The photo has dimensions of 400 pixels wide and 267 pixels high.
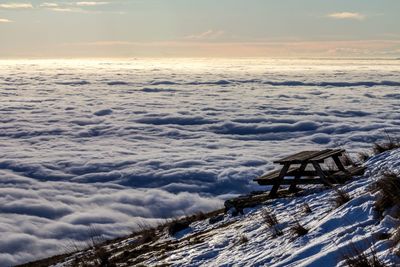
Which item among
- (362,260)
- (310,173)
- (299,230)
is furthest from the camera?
(310,173)

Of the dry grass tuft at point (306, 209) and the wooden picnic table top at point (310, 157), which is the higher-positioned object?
the wooden picnic table top at point (310, 157)

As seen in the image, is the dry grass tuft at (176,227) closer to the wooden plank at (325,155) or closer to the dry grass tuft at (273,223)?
the wooden plank at (325,155)

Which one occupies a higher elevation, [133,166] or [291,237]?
[291,237]

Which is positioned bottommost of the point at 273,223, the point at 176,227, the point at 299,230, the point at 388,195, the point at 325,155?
the point at 176,227

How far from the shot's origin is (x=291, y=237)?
7516 millimetres

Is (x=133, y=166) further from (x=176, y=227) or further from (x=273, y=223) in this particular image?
(x=273, y=223)

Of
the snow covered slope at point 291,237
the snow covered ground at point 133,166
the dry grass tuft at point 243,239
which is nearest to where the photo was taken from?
the snow covered slope at point 291,237

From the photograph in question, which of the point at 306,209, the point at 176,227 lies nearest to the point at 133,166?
the point at 176,227

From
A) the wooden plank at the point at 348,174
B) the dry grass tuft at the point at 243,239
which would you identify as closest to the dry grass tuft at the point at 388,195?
the dry grass tuft at the point at 243,239

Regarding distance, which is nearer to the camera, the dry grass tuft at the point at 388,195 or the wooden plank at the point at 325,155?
the dry grass tuft at the point at 388,195

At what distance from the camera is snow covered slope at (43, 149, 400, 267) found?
6.07m

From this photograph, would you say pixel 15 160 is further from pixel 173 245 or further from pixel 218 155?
pixel 173 245

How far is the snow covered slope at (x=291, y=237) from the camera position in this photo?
19.9 ft

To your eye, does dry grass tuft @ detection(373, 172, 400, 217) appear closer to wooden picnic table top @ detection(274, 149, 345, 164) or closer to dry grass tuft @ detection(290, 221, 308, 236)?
dry grass tuft @ detection(290, 221, 308, 236)
